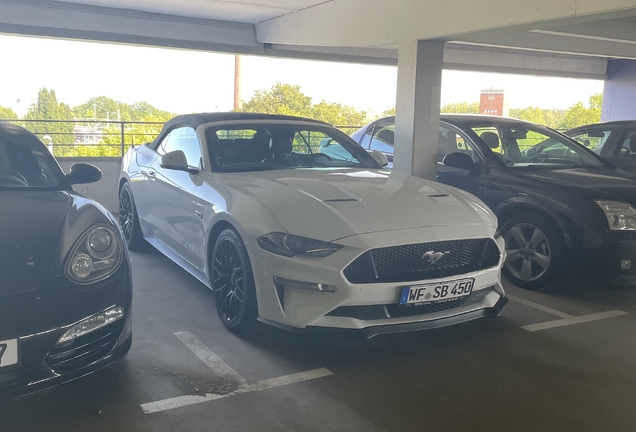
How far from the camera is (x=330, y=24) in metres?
7.78

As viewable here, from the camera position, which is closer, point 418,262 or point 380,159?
point 418,262

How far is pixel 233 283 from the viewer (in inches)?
151

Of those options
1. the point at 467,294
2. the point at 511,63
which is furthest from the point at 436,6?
the point at 511,63

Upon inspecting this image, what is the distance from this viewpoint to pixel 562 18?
505 cm

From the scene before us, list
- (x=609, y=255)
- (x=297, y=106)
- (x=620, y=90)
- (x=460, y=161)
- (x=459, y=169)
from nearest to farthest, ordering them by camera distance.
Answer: (x=609, y=255)
(x=460, y=161)
(x=459, y=169)
(x=620, y=90)
(x=297, y=106)

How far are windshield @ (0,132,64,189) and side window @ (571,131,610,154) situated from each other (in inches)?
258

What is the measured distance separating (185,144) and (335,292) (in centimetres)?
237

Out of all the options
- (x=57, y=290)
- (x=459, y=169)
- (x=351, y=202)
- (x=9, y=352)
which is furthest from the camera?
(x=459, y=169)

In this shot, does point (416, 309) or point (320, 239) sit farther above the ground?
point (320, 239)

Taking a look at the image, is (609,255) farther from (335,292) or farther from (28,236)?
(28,236)

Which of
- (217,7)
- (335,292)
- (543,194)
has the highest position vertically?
(217,7)

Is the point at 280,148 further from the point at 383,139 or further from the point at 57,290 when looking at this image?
the point at 383,139

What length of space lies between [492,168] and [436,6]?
1864 millimetres

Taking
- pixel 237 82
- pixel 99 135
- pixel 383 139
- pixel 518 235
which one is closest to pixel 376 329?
pixel 518 235
